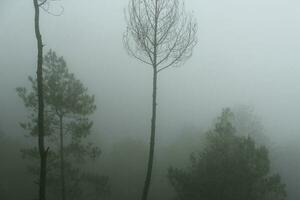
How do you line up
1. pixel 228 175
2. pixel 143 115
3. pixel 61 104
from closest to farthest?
pixel 228 175, pixel 61 104, pixel 143 115

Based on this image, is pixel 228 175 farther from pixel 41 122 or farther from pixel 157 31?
pixel 41 122

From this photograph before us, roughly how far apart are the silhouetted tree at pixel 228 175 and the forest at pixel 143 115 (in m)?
0.05

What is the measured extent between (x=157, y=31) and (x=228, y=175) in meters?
7.24

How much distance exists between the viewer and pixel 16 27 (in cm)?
18488

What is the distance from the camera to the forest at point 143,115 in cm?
1794

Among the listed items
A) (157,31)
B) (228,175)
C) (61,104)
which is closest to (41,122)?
(157,31)

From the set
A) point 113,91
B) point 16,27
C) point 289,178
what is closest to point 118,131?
point 113,91

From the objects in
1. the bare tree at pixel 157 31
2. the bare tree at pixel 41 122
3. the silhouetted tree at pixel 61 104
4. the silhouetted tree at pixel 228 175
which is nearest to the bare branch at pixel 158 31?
the bare tree at pixel 157 31

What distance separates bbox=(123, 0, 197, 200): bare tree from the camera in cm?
1762

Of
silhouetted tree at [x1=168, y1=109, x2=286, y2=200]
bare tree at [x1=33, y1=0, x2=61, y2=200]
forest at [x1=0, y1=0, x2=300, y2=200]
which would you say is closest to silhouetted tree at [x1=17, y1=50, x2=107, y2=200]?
forest at [x1=0, y1=0, x2=300, y2=200]

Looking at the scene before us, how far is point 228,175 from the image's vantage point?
20062 mm

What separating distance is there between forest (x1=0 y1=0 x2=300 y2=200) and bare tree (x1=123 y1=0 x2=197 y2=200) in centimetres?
4

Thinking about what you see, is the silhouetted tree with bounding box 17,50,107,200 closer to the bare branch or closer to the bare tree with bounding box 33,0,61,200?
the bare branch

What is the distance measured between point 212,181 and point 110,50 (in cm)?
13971
